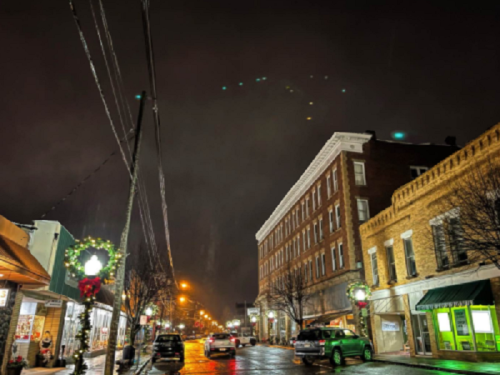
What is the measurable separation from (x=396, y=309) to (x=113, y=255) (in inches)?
713

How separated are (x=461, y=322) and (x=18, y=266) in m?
18.3

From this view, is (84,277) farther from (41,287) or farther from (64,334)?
(64,334)

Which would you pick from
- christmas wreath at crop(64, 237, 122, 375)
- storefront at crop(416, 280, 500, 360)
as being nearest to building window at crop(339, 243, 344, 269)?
storefront at crop(416, 280, 500, 360)

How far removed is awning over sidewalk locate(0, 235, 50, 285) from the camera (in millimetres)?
11422

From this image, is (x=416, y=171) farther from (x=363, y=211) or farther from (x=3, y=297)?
(x=3, y=297)

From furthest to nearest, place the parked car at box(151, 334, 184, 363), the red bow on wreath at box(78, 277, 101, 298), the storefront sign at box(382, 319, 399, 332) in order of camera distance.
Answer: the storefront sign at box(382, 319, 399, 332) < the parked car at box(151, 334, 184, 363) < the red bow on wreath at box(78, 277, 101, 298)

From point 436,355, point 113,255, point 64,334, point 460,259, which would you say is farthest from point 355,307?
point 113,255

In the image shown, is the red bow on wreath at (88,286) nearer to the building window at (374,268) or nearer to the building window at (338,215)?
the building window at (374,268)

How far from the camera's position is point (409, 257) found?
23219mm

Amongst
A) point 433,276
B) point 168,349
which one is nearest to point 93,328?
point 168,349

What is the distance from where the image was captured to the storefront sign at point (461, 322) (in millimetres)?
18141

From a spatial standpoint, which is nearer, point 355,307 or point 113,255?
point 113,255

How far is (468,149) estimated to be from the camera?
1845 centimetres

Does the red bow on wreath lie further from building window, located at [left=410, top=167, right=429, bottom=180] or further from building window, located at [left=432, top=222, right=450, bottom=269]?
building window, located at [left=410, top=167, right=429, bottom=180]
